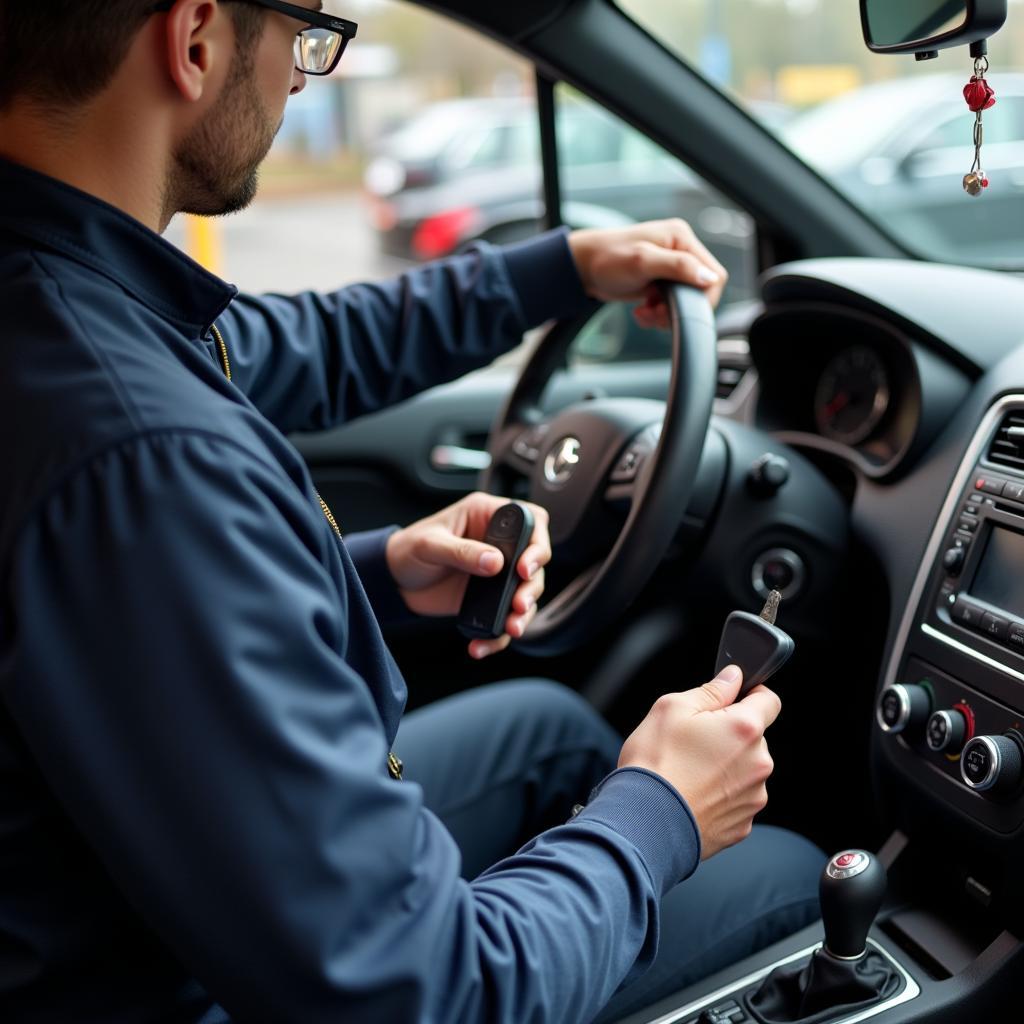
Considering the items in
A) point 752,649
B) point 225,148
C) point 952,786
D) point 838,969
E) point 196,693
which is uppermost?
point 225,148

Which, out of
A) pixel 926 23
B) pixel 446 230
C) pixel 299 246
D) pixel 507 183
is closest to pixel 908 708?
pixel 926 23

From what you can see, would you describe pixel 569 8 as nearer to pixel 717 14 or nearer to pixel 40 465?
pixel 40 465

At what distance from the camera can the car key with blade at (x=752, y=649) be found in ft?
3.13

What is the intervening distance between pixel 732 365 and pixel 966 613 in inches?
28.8

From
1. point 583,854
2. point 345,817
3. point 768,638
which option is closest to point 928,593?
point 768,638

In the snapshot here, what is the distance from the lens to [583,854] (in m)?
0.82

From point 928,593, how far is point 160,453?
90cm

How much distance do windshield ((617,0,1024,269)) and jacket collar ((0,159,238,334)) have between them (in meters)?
0.72

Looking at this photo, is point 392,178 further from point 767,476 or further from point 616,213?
point 767,476

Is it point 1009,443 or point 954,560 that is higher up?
point 1009,443

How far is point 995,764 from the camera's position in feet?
3.66

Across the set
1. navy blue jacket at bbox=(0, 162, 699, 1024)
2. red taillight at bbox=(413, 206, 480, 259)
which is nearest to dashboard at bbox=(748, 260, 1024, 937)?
navy blue jacket at bbox=(0, 162, 699, 1024)

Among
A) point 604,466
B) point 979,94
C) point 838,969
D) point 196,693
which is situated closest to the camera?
point 196,693

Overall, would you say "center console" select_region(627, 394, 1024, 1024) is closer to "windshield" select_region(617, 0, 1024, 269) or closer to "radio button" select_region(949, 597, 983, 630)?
"radio button" select_region(949, 597, 983, 630)
